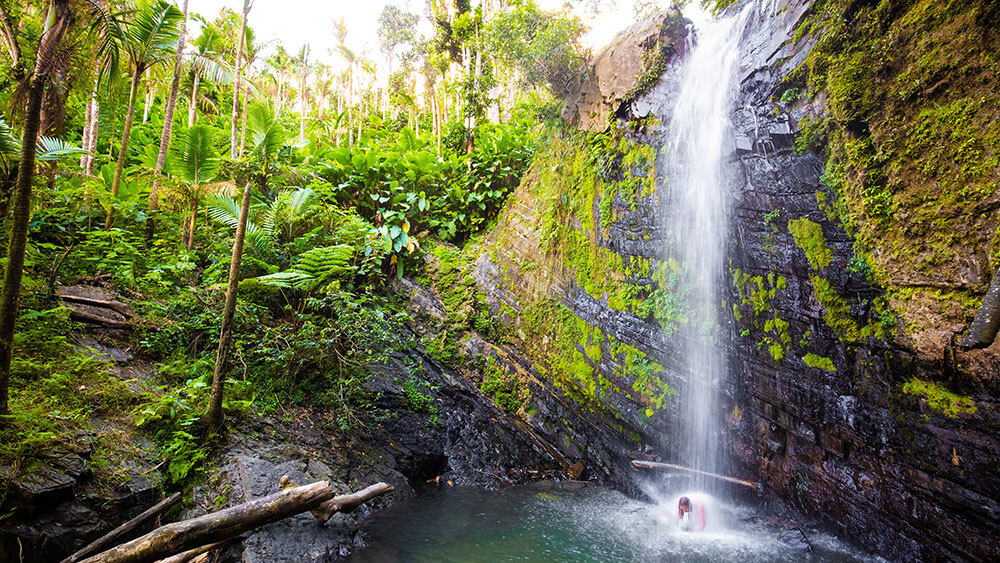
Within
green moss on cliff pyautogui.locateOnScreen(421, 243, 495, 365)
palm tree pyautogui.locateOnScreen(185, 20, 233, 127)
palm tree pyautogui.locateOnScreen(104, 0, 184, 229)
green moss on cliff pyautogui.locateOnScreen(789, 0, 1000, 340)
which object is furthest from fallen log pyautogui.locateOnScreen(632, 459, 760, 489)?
palm tree pyautogui.locateOnScreen(185, 20, 233, 127)

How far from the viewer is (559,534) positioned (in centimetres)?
452

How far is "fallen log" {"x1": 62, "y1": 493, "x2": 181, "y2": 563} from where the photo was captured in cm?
282

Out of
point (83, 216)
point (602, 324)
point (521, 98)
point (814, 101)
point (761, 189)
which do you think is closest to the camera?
point (814, 101)

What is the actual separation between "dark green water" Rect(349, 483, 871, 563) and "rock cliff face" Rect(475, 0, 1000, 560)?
70 centimetres

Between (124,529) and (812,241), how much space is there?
7235 mm

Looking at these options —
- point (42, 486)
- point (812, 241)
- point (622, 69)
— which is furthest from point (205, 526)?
point (622, 69)

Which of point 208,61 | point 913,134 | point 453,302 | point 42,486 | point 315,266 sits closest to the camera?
point 42,486

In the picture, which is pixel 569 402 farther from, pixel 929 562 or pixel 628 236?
pixel 929 562

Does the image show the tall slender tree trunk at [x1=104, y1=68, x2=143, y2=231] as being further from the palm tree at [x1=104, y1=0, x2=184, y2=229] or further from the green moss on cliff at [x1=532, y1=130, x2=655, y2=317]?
the green moss on cliff at [x1=532, y1=130, x2=655, y2=317]

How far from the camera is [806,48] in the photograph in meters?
5.19

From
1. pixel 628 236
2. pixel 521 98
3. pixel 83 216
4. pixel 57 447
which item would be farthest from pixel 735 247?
pixel 521 98

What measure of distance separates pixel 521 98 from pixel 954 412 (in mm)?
13414

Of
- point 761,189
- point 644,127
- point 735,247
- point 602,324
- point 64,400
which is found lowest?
point 64,400

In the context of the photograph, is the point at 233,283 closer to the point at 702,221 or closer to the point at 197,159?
the point at 197,159
